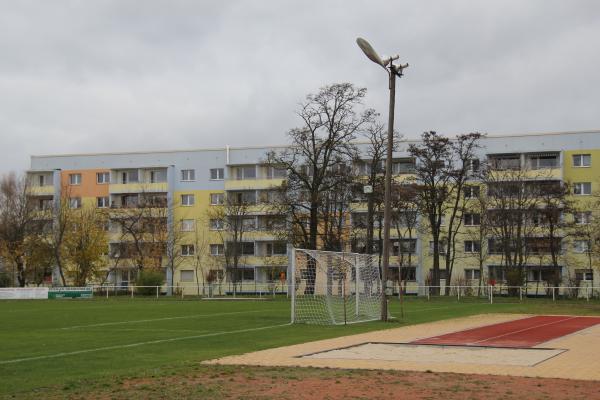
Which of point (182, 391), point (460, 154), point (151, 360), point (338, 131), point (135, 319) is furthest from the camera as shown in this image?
point (460, 154)

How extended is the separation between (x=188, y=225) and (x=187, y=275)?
574cm

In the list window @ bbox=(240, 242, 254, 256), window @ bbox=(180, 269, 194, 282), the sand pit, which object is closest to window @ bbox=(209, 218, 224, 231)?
window @ bbox=(240, 242, 254, 256)

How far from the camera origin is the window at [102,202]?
91250 millimetres

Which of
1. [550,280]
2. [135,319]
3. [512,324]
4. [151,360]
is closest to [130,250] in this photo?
[550,280]

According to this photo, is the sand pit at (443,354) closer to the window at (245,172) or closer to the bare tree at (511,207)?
the bare tree at (511,207)

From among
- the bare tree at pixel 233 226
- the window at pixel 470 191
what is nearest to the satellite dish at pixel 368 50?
the window at pixel 470 191

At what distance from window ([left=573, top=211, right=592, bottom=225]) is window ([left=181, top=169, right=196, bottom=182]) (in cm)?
4195

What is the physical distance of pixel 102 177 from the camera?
9138 cm

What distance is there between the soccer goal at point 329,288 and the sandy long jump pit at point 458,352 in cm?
433

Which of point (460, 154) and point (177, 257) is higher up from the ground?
point (460, 154)

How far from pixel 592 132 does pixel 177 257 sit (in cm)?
4464

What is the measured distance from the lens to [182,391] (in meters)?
10.2

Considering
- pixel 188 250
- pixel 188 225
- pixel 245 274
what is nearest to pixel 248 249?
pixel 245 274

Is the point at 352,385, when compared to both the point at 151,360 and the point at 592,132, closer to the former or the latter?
the point at 151,360
